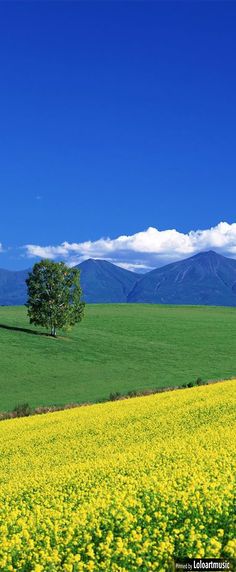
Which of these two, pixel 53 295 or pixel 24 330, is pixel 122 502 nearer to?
pixel 53 295

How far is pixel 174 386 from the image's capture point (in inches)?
1997

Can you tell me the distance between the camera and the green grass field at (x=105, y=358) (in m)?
53.7

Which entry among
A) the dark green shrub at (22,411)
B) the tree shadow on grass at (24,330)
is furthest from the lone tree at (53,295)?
the dark green shrub at (22,411)

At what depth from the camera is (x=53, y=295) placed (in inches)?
3366

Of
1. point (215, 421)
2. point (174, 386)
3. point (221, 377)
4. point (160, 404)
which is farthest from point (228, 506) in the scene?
point (221, 377)

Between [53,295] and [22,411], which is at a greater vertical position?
[53,295]

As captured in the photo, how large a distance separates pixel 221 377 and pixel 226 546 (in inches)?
1985

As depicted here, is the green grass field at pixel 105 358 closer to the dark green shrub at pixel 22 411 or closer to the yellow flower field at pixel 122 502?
the dark green shrub at pixel 22 411

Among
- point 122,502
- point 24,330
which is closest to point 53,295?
point 24,330

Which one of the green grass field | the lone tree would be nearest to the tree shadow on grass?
the green grass field

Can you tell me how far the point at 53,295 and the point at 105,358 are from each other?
17.8 m

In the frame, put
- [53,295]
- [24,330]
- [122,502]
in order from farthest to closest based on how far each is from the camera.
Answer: [24,330] < [53,295] < [122,502]

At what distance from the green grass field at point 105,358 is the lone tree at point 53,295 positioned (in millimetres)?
2719

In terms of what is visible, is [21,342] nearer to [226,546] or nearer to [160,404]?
[160,404]
